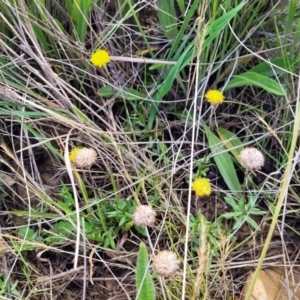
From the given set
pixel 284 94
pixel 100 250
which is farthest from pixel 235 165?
pixel 100 250

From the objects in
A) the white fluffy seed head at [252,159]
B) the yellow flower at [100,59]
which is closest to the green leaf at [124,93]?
the yellow flower at [100,59]

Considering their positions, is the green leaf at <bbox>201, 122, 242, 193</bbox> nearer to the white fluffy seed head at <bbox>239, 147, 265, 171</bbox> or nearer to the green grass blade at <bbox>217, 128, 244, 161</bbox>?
the green grass blade at <bbox>217, 128, 244, 161</bbox>

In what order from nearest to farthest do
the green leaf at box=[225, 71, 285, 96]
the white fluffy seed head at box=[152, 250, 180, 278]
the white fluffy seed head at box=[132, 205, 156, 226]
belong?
the white fluffy seed head at box=[152, 250, 180, 278]
the white fluffy seed head at box=[132, 205, 156, 226]
the green leaf at box=[225, 71, 285, 96]

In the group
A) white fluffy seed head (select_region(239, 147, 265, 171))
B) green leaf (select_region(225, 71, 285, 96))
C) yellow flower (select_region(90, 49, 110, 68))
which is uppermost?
yellow flower (select_region(90, 49, 110, 68))

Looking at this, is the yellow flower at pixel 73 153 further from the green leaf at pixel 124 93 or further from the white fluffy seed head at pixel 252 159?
the white fluffy seed head at pixel 252 159

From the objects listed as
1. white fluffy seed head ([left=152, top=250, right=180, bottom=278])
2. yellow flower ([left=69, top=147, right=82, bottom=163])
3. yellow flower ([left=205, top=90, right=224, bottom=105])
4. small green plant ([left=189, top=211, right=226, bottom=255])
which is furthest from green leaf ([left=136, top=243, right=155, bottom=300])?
yellow flower ([left=205, top=90, right=224, bottom=105])

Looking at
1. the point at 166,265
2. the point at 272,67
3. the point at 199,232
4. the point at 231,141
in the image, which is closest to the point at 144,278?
the point at 166,265

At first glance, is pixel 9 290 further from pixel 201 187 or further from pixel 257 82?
pixel 257 82

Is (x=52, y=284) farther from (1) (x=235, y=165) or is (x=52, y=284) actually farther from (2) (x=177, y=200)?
(1) (x=235, y=165)
